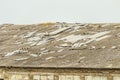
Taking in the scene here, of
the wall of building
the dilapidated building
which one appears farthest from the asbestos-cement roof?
the wall of building

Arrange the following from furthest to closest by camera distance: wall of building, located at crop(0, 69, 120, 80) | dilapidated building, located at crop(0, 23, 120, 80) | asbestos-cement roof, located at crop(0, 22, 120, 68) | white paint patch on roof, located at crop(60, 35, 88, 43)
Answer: white paint patch on roof, located at crop(60, 35, 88, 43) < asbestos-cement roof, located at crop(0, 22, 120, 68) < dilapidated building, located at crop(0, 23, 120, 80) < wall of building, located at crop(0, 69, 120, 80)

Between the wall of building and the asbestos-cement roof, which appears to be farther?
the asbestos-cement roof

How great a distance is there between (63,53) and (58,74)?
1504 millimetres

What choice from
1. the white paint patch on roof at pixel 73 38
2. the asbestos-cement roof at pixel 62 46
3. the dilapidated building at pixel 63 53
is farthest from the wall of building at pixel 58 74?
the white paint patch on roof at pixel 73 38

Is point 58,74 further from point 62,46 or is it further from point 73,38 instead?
point 73,38

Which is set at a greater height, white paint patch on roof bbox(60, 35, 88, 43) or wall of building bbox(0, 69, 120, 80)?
white paint patch on roof bbox(60, 35, 88, 43)

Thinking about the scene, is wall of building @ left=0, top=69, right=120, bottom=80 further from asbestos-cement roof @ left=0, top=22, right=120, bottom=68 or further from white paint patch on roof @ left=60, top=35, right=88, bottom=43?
white paint patch on roof @ left=60, top=35, right=88, bottom=43

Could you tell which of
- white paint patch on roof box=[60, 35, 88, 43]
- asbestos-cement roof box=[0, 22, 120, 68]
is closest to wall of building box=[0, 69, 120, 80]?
asbestos-cement roof box=[0, 22, 120, 68]

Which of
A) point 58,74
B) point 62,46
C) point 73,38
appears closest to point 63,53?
point 62,46

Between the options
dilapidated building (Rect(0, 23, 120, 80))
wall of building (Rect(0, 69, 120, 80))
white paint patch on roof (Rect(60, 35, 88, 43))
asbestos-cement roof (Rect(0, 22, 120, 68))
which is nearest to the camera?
wall of building (Rect(0, 69, 120, 80))

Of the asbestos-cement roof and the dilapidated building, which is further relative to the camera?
the asbestos-cement roof

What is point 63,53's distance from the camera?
19594 mm

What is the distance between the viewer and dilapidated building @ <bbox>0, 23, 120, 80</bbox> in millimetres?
17438

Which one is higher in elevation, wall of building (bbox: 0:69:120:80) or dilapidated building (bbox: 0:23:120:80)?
dilapidated building (bbox: 0:23:120:80)
